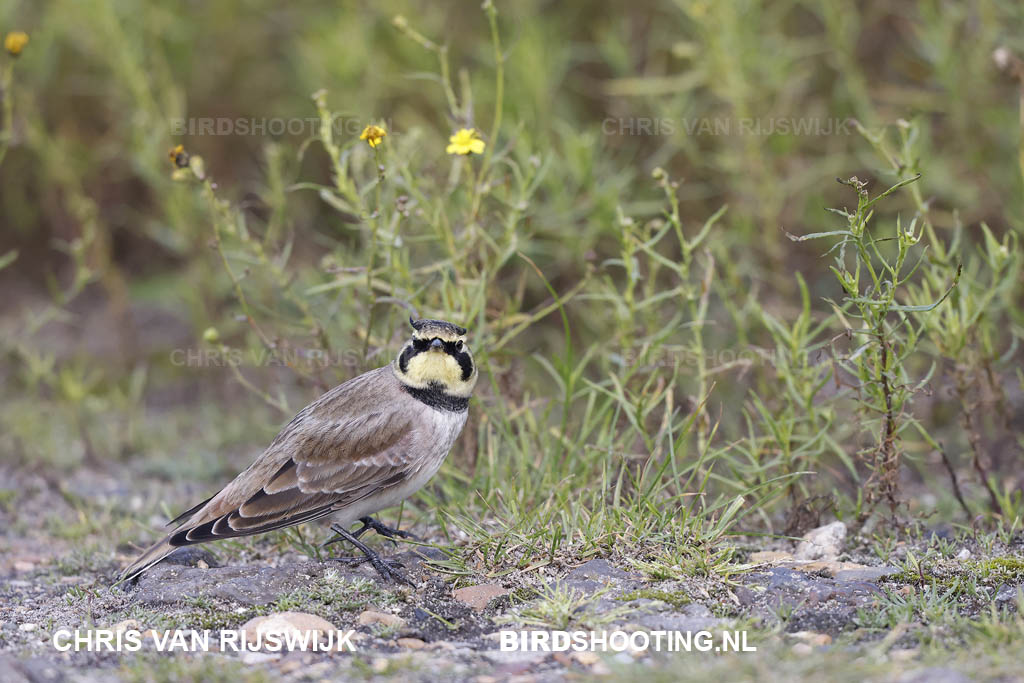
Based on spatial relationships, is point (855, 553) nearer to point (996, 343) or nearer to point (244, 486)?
point (996, 343)

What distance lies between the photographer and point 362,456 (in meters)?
4.38

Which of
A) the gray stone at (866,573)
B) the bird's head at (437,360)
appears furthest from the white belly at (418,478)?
the gray stone at (866,573)

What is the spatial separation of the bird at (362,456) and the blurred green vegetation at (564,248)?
0.97 feet

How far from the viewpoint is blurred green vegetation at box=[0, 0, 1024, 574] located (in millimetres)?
4652

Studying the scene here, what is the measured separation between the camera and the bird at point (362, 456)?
13.9ft

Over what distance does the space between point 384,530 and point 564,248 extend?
7.83ft

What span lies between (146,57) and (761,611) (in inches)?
228

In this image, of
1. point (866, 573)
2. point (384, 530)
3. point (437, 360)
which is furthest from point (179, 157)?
point (866, 573)

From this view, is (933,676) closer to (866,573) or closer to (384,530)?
(866,573)

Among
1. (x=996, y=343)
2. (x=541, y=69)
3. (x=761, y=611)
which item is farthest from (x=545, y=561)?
(x=541, y=69)

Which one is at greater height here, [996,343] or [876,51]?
[876,51]

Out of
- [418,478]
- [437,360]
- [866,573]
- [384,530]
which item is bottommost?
[866,573]

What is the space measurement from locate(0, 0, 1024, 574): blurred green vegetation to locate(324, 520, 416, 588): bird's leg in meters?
0.29

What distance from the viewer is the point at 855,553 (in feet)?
14.8
